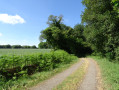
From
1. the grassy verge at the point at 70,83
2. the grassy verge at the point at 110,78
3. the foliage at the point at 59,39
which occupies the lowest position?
the grassy verge at the point at 70,83

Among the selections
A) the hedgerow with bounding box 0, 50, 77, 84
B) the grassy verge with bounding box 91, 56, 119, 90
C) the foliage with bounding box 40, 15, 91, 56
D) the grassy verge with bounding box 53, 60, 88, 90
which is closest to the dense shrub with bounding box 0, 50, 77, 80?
the hedgerow with bounding box 0, 50, 77, 84

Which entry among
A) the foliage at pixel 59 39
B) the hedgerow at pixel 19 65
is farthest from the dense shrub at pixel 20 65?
the foliage at pixel 59 39

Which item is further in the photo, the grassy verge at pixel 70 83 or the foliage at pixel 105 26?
the foliage at pixel 105 26

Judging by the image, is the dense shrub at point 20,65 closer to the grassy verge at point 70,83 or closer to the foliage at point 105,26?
the grassy verge at point 70,83

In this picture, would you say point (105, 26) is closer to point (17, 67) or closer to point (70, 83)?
point (70, 83)

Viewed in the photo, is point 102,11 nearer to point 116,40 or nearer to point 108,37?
point 108,37

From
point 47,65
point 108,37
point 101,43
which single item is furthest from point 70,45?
point 47,65

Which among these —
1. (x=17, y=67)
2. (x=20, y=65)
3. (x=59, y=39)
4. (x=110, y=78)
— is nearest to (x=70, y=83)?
(x=110, y=78)

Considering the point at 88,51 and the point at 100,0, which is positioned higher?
the point at 100,0

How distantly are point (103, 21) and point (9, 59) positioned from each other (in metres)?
12.2

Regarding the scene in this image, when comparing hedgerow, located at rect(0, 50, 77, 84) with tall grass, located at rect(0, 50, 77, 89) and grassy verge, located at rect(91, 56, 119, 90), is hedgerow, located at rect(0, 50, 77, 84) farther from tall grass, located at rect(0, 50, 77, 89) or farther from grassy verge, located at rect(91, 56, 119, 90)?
grassy verge, located at rect(91, 56, 119, 90)

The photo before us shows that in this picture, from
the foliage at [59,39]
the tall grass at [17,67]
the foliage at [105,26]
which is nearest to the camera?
the tall grass at [17,67]

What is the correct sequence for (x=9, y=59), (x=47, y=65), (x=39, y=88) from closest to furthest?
1. (x=39, y=88)
2. (x=9, y=59)
3. (x=47, y=65)

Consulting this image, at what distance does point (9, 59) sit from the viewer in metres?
5.72
